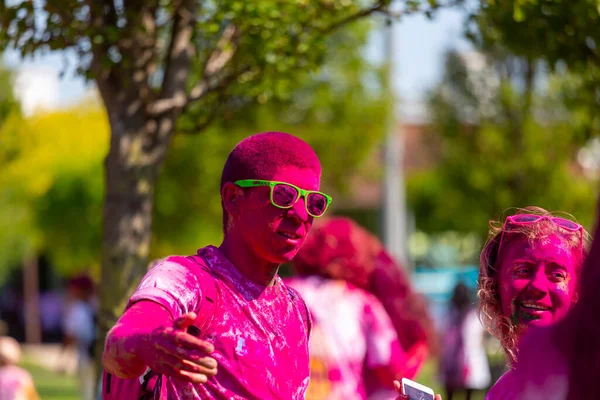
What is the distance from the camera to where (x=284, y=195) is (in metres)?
3.11

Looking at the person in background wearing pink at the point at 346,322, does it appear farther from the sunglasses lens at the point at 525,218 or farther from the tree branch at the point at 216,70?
the sunglasses lens at the point at 525,218

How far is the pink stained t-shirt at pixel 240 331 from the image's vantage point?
2902mm

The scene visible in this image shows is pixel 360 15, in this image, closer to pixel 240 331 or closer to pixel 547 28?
pixel 547 28

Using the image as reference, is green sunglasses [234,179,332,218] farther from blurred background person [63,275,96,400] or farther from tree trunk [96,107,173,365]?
blurred background person [63,275,96,400]

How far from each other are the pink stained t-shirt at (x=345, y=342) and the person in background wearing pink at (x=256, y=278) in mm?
2404

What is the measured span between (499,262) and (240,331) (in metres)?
0.78

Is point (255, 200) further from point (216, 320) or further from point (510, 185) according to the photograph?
point (510, 185)

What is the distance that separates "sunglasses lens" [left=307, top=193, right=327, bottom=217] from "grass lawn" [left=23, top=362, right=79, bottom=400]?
14.2m

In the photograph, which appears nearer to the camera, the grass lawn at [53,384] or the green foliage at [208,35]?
the green foliage at [208,35]

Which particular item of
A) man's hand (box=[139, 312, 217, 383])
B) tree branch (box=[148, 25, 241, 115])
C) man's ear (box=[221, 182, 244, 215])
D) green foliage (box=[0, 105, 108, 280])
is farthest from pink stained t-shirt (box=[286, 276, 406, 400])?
green foliage (box=[0, 105, 108, 280])

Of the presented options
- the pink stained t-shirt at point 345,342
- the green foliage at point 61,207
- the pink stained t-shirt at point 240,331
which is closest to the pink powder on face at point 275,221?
the pink stained t-shirt at point 240,331

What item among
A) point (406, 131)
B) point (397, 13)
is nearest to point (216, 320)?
point (397, 13)

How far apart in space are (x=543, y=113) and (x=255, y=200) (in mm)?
14246

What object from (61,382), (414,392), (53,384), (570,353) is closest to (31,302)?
(61,382)
